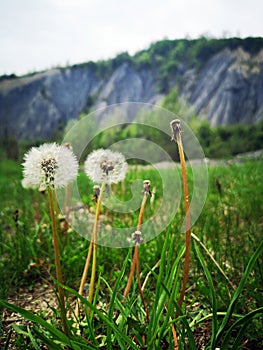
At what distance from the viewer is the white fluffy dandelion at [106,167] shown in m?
1.04

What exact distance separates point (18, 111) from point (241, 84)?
81.7ft

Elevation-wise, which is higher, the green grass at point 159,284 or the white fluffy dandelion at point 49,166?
the white fluffy dandelion at point 49,166

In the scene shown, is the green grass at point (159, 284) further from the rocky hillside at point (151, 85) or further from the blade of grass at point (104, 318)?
the rocky hillside at point (151, 85)

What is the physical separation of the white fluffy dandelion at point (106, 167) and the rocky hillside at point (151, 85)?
86.4 ft

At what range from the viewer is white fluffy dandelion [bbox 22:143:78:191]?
86 centimetres

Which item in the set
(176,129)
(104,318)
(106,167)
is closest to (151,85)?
(106,167)

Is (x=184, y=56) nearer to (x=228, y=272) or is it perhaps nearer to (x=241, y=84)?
(x=241, y=84)

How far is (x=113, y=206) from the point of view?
2.76m

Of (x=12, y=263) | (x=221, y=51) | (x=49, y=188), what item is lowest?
(x=12, y=263)

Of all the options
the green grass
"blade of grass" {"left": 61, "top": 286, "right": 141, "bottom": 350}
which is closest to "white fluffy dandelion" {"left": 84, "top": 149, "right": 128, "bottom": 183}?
the green grass

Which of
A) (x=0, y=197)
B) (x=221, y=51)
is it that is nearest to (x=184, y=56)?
(x=221, y=51)

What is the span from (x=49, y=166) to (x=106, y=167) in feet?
0.74

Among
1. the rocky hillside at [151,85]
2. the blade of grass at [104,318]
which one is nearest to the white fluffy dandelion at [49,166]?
the blade of grass at [104,318]

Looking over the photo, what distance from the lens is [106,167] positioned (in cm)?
104
